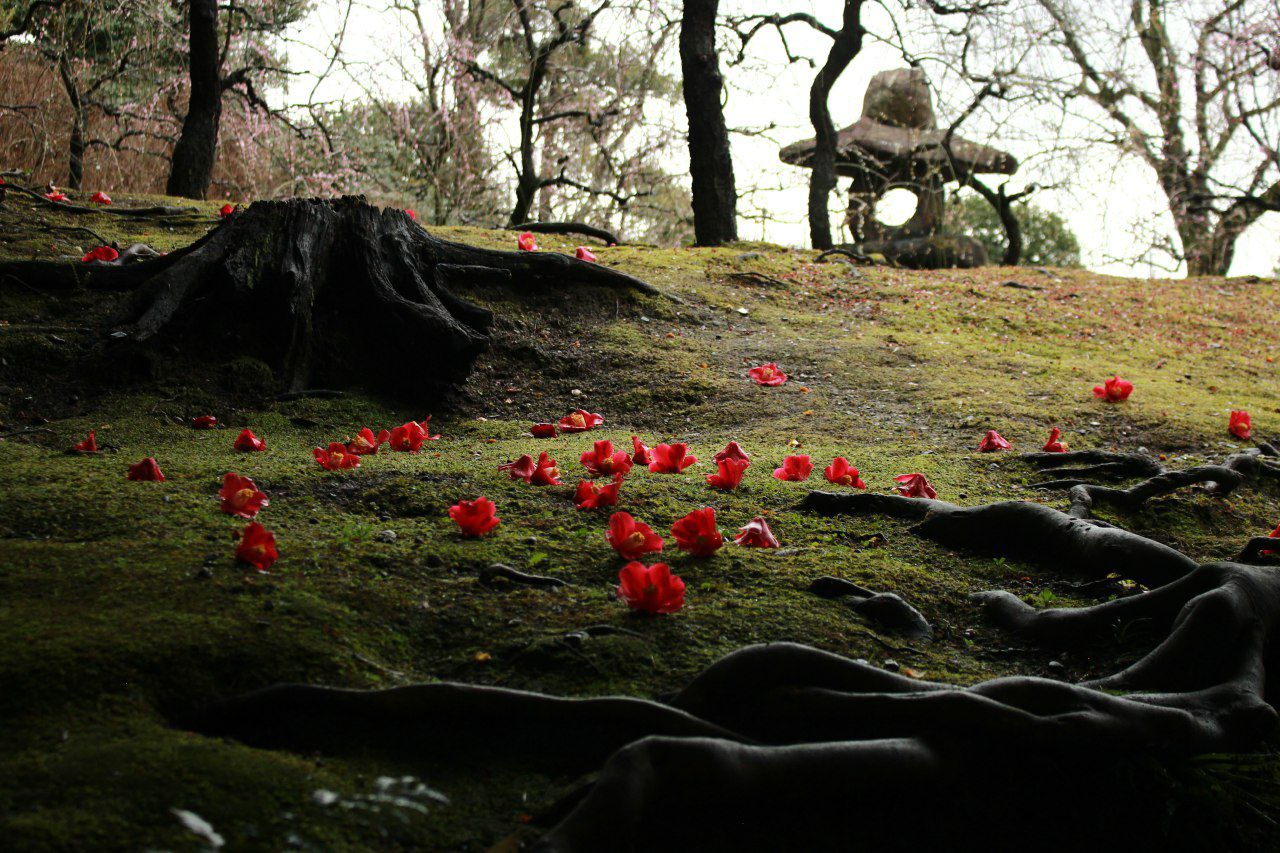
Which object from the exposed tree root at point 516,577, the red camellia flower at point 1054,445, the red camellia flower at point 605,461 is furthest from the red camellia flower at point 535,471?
the red camellia flower at point 1054,445

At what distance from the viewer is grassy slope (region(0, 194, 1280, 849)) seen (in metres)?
1.55

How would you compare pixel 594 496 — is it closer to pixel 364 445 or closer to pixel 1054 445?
pixel 364 445

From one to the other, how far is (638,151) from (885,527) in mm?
15635

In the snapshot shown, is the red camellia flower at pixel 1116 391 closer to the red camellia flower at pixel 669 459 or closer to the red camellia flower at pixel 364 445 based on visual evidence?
the red camellia flower at pixel 669 459

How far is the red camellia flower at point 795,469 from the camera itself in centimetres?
365

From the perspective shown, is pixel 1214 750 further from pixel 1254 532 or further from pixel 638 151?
pixel 638 151

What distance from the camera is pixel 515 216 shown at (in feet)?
44.0

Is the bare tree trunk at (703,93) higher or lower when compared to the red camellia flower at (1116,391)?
higher

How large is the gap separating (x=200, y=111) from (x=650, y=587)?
341 inches

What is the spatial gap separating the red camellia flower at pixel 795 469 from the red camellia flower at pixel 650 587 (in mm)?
1529

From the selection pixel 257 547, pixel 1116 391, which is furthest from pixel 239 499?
pixel 1116 391

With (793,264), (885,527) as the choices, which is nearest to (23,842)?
(885,527)

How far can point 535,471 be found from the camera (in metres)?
3.35

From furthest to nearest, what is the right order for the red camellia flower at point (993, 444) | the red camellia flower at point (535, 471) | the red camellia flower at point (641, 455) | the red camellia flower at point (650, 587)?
the red camellia flower at point (993, 444)
the red camellia flower at point (641, 455)
the red camellia flower at point (535, 471)
the red camellia flower at point (650, 587)
